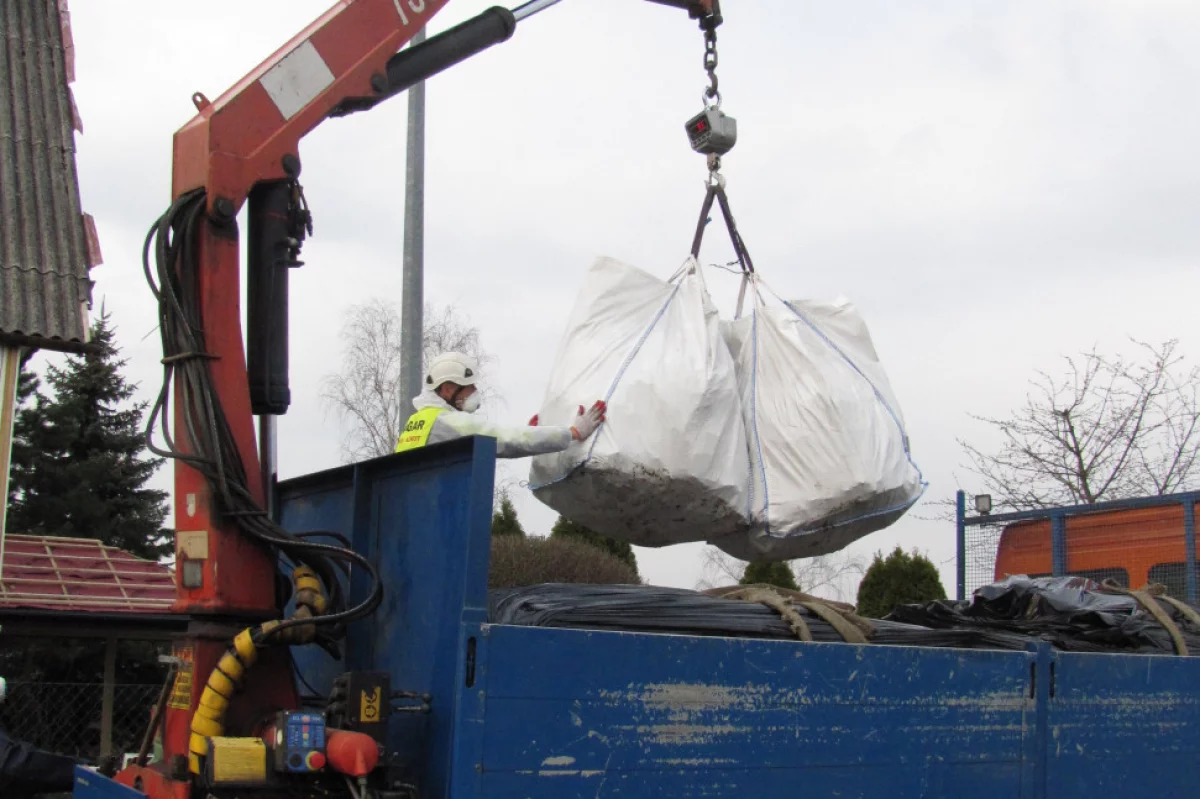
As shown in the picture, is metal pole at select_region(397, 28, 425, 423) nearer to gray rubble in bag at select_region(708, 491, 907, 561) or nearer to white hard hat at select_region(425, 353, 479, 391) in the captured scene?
white hard hat at select_region(425, 353, 479, 391)

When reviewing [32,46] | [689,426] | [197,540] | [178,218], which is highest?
[32,46]

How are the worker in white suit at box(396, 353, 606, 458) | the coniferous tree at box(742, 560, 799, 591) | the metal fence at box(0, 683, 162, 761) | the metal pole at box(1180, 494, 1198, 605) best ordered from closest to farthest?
the worker in white suit at box(396, 353, 606, 458) → the metal pole at box(1180, 494, 1198, 605) → the metal fence at box(0, 683, 162, 761) → the coniferous tree at box(742, 560, 799, 591)

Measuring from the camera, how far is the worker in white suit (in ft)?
11.7

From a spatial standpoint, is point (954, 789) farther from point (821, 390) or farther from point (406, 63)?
point (406, 63)

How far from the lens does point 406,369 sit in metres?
6.97

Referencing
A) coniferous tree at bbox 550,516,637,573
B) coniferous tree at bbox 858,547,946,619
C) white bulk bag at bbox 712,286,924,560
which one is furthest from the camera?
coniferous tree at bbox 550,516,637,573

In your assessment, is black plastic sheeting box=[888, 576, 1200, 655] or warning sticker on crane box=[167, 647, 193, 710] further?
black plastic sheeting box=[888, 576, 1200, 655]

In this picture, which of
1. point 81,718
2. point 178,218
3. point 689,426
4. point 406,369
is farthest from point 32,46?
point 689,426

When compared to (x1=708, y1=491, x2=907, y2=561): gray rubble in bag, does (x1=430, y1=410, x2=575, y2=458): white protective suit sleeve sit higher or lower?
higher

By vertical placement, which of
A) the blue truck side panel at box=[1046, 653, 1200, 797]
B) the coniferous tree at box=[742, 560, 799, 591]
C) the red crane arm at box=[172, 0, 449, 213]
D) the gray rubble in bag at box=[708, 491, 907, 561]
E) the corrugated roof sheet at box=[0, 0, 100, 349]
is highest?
the corrugated roof sheet at box=[0, 0, 100, 349]

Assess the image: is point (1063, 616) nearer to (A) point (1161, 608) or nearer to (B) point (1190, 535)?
(A) point (1161, 608)

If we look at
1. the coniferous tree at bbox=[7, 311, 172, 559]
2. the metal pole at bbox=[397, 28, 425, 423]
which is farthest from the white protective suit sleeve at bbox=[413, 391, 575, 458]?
the coniferous tree at bbox=[7, 311, 172, 559]

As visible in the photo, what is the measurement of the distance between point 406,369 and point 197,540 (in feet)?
12.3

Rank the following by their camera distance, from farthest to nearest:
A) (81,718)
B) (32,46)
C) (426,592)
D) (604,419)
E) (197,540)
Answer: (81,718) < (32,46) < (604,419) < (197,540) < (426,592)
